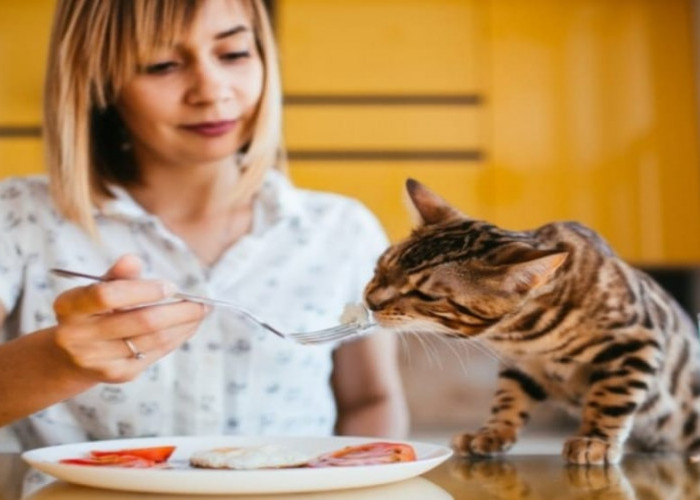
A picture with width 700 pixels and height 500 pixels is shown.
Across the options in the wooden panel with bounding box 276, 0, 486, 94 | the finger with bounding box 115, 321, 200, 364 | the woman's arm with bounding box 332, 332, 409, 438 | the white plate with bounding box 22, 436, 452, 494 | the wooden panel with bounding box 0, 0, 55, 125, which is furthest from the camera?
the wooden panel with bounding box 276, 0, 486, 94

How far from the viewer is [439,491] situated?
0.55 metres

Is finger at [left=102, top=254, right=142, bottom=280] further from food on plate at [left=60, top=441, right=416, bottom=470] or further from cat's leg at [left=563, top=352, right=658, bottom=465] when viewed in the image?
cat's leg at [left=563, top=352, right=658, bottom=465]

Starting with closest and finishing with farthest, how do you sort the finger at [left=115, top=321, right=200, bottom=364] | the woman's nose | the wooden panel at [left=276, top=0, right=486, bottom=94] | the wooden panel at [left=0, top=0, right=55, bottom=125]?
the finger at [left=115, top=321, right=200, bottom=364] < the woman's nose < the wooden panel at [left=0, top=0, right=55, bottom=125] < the wooden panel at [left=276, top=0, right=486, bottom=94]

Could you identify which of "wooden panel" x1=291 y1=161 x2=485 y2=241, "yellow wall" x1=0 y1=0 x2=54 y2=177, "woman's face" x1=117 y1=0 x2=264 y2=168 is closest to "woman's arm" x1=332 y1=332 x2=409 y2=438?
"woman's face" x1=117 y1=0 x2=264 y2=168

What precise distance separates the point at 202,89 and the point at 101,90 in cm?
11

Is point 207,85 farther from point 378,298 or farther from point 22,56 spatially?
point 22,56

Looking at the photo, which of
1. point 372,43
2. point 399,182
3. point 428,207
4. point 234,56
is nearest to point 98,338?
point 428,207

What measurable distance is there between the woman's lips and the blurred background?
36.9 inches

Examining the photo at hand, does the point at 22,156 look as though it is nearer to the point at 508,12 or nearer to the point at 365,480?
the point at 508,12

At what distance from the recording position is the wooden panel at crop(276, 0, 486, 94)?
6.30 ft

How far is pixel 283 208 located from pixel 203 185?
9cm

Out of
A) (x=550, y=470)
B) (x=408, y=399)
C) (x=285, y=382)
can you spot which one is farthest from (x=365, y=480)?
(x=408, y=399)

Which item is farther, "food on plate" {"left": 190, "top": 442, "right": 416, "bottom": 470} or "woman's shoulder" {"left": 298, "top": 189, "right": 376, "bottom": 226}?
"woman's shoulder" {"left": 298, "top": 189, "right": 376, "bottom": 226}

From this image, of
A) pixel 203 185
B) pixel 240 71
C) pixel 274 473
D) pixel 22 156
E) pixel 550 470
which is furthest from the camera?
pixel 22 156
